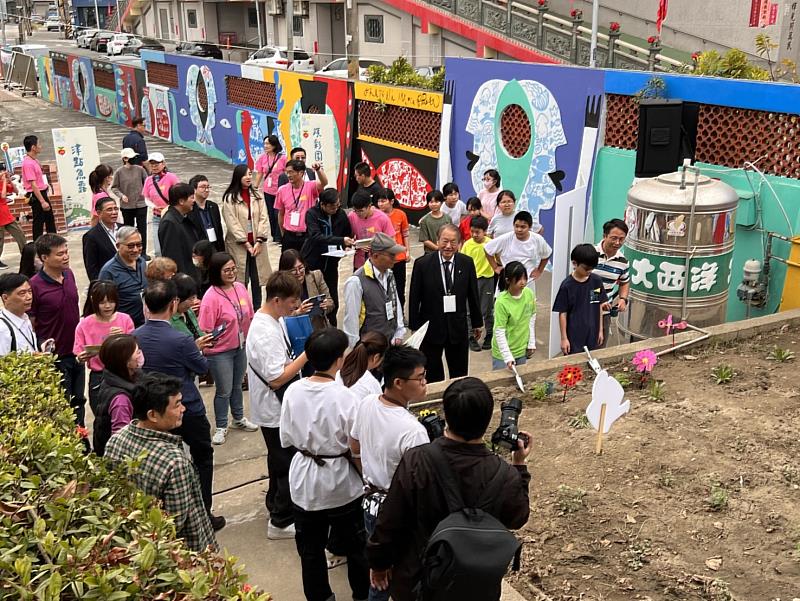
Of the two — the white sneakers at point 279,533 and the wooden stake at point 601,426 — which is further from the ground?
the wooden stake at point 601,426

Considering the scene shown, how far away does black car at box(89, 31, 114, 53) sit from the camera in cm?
5052

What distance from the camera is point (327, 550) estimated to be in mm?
5199

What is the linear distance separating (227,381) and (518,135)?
6.46 metres

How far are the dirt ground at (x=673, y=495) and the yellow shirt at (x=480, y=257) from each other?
1953mm

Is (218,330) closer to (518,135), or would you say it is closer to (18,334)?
(18,334)

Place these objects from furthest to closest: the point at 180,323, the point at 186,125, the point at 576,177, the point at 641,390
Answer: the point at 186,125, the point at 576,177, the point at 641,390, the point at 180,323

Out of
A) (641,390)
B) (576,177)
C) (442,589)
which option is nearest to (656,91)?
(576,177)

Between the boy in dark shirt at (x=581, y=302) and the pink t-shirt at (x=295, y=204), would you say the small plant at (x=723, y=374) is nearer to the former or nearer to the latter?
the boy in dark shirt at (x=581, y=302)

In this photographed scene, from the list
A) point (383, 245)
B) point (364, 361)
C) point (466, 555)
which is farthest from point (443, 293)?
point (466, 555)

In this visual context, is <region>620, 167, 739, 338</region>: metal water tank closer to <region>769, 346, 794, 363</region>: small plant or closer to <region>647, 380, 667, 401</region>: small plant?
<region>769, 346, 794, 363</region>: small plant

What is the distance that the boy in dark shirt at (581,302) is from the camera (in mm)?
6793

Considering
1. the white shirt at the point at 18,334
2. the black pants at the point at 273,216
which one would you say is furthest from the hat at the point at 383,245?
the black pants at the point at 273,216

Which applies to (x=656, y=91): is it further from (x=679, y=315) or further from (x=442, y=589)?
(x=442, y=589)

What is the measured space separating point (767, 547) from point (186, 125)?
20.4m
